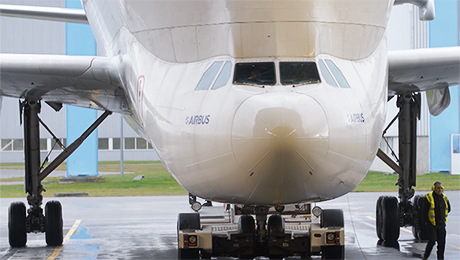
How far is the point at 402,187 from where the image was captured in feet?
48.8

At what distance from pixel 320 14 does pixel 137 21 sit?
2.80 metres

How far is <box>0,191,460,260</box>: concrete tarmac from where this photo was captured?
1329 centimetres

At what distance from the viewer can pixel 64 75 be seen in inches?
508

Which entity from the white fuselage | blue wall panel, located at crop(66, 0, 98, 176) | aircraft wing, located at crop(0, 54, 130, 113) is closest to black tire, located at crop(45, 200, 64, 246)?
aircraft wing, located at crop(0, 54, 130, 113)

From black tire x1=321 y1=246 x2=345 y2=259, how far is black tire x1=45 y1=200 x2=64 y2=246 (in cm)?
636

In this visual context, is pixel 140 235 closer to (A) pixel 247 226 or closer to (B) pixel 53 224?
(B) pixel 53 224

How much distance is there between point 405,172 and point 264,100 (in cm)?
815

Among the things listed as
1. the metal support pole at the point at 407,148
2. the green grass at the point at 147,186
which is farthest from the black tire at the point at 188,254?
the green grass at the point at 147,186

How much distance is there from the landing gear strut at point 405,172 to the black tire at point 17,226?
7.48 metres

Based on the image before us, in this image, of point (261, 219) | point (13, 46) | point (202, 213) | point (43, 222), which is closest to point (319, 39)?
point (261, 219)

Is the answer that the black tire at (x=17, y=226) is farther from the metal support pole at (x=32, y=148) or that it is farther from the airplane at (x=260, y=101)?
the airplane at (x=260, y=101)

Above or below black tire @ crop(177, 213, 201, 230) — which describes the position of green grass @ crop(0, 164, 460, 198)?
below

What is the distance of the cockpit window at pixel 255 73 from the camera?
25.8ft

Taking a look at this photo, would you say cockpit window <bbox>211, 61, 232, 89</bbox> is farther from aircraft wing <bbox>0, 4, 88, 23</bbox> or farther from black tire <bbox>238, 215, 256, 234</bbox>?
aircraft wing <bbox>0, 4, 88, 23</bbox>
